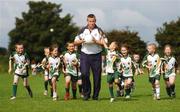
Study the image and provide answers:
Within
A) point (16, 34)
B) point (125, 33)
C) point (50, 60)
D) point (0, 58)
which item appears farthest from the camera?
point (125, 33)

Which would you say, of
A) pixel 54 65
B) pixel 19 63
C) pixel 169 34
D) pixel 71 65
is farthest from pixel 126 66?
pixel 169 34

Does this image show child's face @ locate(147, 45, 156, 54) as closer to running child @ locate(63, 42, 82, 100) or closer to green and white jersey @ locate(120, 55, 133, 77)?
green and white jersey @ locate(120, 55, 133, 77)

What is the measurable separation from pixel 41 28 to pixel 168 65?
88232 millimetres

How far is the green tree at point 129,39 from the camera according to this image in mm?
107875

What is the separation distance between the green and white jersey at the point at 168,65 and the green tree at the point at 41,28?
8170cm

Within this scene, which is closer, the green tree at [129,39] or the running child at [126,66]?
the running child at [126,66]

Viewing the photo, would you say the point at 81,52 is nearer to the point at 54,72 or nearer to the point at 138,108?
the point at 54,72

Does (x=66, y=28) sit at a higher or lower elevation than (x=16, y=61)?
higher

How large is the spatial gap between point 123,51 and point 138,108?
5.15 m

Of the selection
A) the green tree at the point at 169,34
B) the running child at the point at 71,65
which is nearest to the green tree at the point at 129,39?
the green tree at the point at 169,34

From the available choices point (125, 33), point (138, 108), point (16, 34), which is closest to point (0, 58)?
point (16, 34)

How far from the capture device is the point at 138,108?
1539 cm

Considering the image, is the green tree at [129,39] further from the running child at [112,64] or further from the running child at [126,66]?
the running child at [112,64]

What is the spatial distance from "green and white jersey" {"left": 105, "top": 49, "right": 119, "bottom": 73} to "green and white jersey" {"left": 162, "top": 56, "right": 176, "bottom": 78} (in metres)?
2.05
